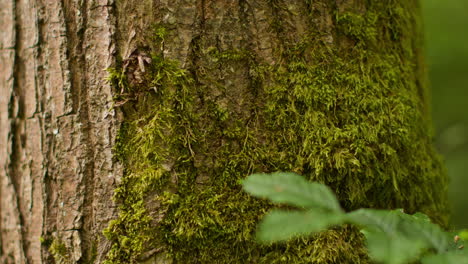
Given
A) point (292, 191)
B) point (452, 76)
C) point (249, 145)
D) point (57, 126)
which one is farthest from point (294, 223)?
point (452, 76)

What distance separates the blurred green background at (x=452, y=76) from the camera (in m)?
4.68

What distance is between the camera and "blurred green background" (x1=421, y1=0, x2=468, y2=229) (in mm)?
4684

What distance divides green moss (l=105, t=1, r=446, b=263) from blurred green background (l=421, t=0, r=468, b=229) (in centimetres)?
355

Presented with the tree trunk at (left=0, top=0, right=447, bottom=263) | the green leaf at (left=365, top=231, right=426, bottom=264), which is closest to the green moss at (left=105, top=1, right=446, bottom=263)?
the tree trunk at (left=0, top=0, right=447, bottom=263)

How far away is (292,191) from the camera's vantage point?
0.81 metres

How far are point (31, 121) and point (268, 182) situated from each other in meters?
1.22

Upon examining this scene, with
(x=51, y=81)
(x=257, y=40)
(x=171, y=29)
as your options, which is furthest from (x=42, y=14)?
(x=257, y=40)

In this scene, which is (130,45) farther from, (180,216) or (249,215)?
(249,215)

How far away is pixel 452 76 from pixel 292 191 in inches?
198

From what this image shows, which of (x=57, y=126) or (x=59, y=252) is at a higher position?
(x=57, y=126)

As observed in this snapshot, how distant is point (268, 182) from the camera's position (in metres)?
0.84

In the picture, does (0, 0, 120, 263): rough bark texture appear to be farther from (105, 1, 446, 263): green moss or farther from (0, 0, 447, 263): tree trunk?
(105, 1, 446, 263): green moss

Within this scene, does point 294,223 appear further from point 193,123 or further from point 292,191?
point 193,123

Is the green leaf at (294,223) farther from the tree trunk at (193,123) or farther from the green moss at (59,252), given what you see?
the green moss at (59,252)
